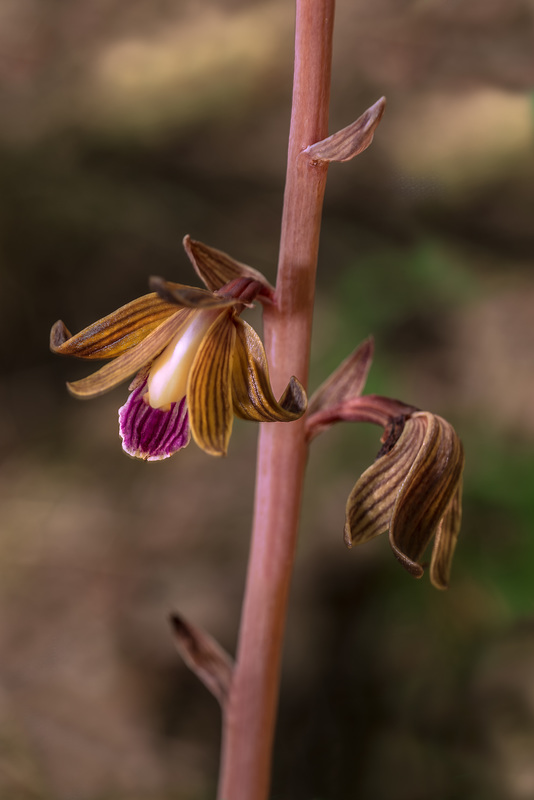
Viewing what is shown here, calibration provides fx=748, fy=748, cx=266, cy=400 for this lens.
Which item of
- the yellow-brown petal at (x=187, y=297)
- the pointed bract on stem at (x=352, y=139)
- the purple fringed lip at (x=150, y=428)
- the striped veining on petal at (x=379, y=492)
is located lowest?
the striped veining on petal at (x=379, y=492)

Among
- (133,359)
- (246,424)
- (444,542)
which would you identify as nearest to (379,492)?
(444,542)

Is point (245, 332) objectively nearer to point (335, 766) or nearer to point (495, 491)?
point (495, 491)

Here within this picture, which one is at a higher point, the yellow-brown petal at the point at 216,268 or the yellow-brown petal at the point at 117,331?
the yellow-brown petal at the point at 216,268

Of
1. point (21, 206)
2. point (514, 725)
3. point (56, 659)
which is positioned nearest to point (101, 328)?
point (21, 206)

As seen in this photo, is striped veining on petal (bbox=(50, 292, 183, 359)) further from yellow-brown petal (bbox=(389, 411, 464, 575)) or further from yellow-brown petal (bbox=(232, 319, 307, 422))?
yellow-brown petal (bbox=(389, 411, 464, 575))

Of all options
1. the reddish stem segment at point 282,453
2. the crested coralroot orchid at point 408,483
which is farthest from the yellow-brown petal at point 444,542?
the reddish stem segment at point 282,453

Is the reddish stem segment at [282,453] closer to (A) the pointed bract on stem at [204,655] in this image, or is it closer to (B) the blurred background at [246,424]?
(A) the pointed bract on stem at [204,655]

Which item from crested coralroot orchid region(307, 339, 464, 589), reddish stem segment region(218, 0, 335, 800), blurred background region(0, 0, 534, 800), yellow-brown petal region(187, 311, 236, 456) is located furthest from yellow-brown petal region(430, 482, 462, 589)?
blurred background region(0, 0, 534, 800)
